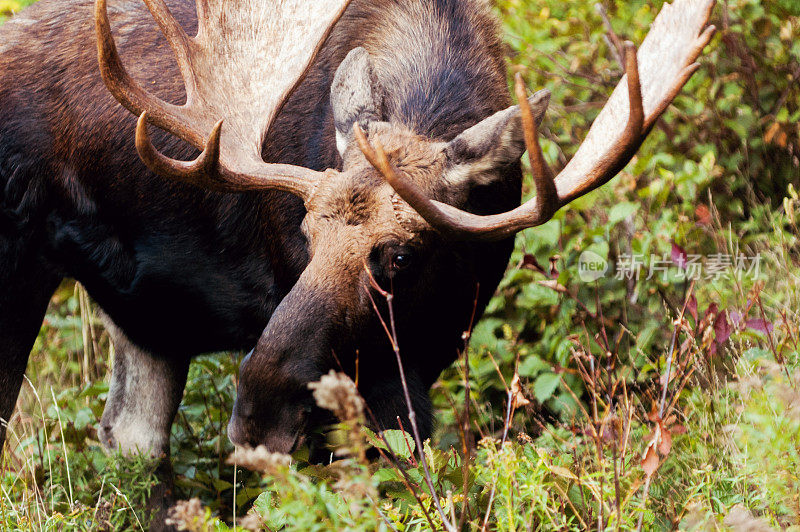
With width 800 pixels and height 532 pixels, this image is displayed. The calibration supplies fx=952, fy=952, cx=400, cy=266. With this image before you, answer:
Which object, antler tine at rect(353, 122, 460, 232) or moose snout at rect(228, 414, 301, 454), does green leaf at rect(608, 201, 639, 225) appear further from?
moose snout at rect(228, 414, 301, 454)

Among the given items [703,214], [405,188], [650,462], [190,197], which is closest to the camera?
[650,462]

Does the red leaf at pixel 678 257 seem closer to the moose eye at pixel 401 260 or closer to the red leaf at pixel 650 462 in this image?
the moose eye at pixel 401 260

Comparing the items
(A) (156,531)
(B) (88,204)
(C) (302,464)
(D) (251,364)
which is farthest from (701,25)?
(A) (156,531)

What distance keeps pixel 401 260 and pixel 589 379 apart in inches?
29.3

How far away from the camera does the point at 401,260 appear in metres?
3.24

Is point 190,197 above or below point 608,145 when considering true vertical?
below

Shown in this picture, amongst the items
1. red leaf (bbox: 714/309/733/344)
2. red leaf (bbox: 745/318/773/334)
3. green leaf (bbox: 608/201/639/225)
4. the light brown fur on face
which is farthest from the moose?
red leaf (bbox: 745/318/773/334)

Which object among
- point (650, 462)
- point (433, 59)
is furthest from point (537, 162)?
point (433, 59)

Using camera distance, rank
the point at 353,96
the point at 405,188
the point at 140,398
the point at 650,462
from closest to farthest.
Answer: the point at 650,462 < the point at 405,188 < the point at 353,96 < the point at 140,398

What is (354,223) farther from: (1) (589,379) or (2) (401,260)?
(1) (589,379)

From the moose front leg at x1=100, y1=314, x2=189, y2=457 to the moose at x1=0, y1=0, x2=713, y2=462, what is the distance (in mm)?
10

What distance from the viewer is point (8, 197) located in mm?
3820

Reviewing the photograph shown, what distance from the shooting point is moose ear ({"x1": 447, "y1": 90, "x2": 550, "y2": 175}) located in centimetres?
335

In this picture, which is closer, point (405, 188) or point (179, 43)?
point (405, 188)
